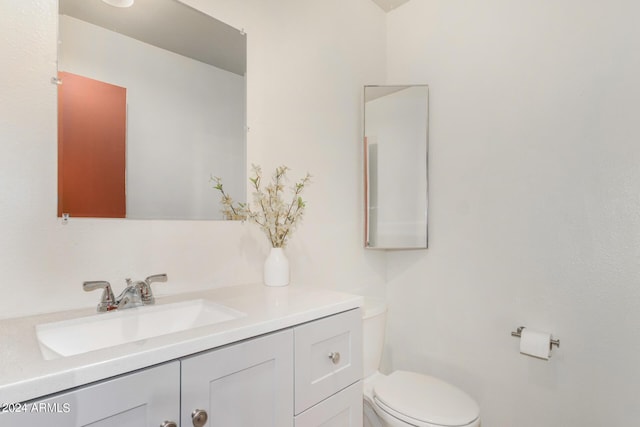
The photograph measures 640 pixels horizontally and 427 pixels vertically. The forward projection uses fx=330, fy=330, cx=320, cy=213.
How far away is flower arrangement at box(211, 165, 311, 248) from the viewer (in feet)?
4.59

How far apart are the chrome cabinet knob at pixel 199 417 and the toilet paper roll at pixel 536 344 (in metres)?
1.36

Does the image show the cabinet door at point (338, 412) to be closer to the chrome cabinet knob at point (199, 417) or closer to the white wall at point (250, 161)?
the chrome cabinet knob at point (199, 417)

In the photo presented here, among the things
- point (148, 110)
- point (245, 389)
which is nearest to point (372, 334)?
point (245, 389)

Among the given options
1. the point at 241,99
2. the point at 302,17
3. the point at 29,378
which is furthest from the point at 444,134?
the point at 29,378

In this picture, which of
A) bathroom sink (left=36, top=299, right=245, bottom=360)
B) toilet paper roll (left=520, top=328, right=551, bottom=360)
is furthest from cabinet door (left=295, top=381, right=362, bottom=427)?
toilet paper roll (left=520, top=328, right=551, bottom=360)

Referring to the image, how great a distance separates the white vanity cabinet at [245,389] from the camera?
61cm

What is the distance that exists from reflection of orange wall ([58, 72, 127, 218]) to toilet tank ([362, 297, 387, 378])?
1128mm

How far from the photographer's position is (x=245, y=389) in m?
0.83

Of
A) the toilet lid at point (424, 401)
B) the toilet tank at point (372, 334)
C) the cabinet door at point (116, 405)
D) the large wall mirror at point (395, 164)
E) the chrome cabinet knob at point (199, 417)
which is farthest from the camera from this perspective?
the large wall mirror at point (395, 164)

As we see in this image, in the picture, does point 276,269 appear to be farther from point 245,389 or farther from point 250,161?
point 245,389

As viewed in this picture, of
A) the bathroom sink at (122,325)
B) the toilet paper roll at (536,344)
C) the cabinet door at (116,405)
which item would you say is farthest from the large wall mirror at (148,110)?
the toilet paper roll at (536,344)

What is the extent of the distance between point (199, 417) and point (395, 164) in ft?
5.08

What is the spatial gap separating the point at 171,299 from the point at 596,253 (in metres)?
1.68

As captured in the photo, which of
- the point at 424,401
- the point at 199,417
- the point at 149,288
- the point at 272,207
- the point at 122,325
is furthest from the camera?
the point at 272,207
